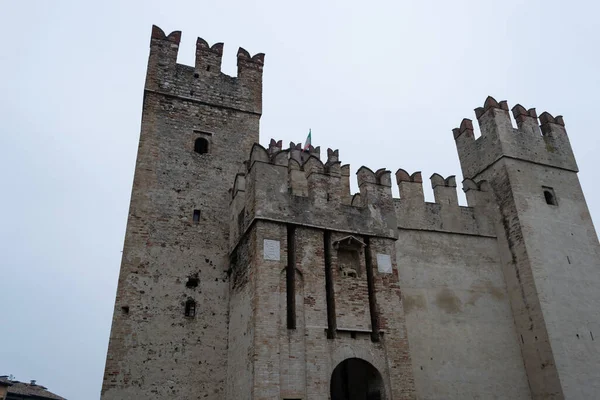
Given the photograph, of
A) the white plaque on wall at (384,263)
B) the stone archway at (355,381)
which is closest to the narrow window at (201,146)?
the white plaque on wall at (384,263)

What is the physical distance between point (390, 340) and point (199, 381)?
4.76 m

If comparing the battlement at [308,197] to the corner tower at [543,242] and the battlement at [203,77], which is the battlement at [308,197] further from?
the corner tower at [543,242]

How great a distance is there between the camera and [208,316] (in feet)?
42.9

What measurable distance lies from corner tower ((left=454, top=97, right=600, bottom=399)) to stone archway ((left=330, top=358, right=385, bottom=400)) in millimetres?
5072

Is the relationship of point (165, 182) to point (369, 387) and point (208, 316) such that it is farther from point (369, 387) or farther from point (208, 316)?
point (369, 387)

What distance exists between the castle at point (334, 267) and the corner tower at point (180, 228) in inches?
1.7

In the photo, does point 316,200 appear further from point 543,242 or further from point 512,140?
point 512,140

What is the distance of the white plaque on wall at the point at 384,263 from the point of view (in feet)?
39.8

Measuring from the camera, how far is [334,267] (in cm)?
1170

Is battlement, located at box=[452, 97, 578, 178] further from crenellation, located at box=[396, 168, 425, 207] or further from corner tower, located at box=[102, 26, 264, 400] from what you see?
corner tower, located at box=[102, 26, 264, 400]

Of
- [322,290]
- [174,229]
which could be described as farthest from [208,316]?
[322,290]

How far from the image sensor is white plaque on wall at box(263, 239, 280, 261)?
11078mm

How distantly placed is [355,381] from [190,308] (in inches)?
181

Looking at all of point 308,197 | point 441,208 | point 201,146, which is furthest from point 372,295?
point 201,146
